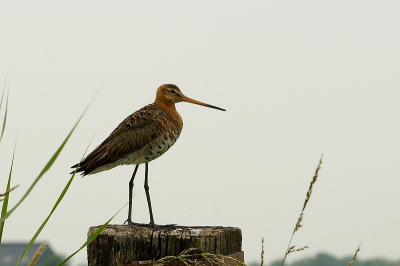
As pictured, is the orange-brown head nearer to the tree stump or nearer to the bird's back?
the bird's back

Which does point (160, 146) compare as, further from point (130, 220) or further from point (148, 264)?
point (148, 264)

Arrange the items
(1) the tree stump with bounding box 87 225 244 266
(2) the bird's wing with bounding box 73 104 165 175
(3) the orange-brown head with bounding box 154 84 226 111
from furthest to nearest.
A: (3) the orange-brown head with bounding box 154 84 226 111 → (2) the bird's wing with bounding box 73 104 165 175 → (1) the tree stump with bounding box 87 225 244 266

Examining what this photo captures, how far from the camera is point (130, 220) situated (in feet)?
21.4

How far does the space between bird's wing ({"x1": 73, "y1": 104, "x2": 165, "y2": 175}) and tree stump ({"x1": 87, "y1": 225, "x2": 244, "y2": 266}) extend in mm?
2207

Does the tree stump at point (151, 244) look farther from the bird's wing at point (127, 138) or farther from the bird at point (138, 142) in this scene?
the bird's wing at point (127, 138)

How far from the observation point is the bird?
7098mm

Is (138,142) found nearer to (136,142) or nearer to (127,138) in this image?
(136,142)

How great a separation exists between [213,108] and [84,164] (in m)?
1.96

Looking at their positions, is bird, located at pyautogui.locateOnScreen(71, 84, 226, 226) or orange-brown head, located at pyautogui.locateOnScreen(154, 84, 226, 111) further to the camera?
orange-brown head, located at pyautogui.locateOnScreen(154, 84, 226, 111)

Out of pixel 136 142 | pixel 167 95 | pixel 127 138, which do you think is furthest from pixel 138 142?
pixel 167 95

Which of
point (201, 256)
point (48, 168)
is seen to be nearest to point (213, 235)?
point (201, 256)

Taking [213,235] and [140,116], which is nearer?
[213,235]

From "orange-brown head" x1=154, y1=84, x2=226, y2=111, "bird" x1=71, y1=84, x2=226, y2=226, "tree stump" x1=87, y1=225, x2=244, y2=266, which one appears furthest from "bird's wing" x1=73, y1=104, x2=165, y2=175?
"tree stump" x1=87, y1=225, x2=244, y2=266

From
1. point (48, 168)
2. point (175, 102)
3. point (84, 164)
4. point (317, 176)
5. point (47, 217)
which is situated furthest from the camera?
point (175, 102)
